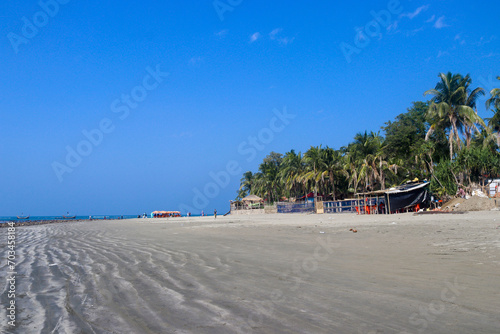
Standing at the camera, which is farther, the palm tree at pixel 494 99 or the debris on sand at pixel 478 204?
the palm tree at pixel 494 99

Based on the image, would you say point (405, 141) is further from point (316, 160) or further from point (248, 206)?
point (248, 206)

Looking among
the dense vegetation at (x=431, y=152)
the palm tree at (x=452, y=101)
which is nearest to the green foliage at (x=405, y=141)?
the dense vegetation at (x=431, y=152)

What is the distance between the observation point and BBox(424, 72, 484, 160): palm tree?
106ft

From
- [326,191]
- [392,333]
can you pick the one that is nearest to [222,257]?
[392,333]

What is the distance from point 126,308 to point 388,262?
14.2ft

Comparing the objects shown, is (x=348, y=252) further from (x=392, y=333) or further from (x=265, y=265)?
(x=392, y=333)

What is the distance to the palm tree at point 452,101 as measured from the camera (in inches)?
1277

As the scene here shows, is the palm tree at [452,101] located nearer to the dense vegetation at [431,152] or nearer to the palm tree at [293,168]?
the dense vegetation at [431,152]

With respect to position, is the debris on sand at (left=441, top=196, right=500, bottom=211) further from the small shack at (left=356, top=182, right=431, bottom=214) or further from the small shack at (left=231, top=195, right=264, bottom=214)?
the small shack at (left=231, top=195, right=264, bottom=214)

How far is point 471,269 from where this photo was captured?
16.2ft

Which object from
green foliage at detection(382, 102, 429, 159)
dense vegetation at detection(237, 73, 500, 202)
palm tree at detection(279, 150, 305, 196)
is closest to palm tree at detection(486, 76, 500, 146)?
dense vegetation at detection(237, 73, 500, 202)

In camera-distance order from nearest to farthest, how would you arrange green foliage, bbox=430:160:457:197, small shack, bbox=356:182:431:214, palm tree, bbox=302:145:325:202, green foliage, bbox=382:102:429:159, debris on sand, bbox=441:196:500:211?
debris on sand, bbox=441:196:500:211
small shack, bbox=356:182:431:214
green foliage, bbox=430:160:457:197
green foliage, bbox=382:102:429:159
palm tree, bbox=302:145:325:202

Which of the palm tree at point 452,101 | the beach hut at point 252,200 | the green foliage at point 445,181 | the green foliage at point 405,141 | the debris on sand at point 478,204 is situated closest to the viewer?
the debris on sand at point 478,204

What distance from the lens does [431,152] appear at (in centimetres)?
3547
